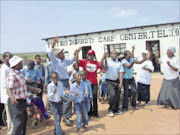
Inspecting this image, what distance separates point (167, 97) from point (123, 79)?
154 cm

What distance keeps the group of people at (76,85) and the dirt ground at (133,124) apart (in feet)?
0.78

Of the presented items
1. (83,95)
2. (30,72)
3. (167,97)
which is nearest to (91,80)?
(83,95)

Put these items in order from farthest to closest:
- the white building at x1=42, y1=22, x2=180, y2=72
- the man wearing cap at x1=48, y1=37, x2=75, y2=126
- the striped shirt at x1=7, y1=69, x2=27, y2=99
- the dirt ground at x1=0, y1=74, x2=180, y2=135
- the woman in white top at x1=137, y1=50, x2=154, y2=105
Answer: the white building at x1=42, y1=22, x2=180, y2=72, the woman in white top at x1=137, y1=50, x2=154, y2=105, the man wearing cap at x1=48, y1=37, x2=75, y2=126, the dirt ground at x1=0, y1=74, x2=180, y2=135, the striped shirt at x1=7, y1=69, x2=27, y2=99

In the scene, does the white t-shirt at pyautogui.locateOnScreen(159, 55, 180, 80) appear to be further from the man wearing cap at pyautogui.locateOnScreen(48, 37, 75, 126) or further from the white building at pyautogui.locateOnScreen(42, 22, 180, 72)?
the white building at pyautogui.locateOnScreen(42, 22, 180, 72)

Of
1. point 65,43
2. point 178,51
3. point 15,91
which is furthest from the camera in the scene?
point 65,43

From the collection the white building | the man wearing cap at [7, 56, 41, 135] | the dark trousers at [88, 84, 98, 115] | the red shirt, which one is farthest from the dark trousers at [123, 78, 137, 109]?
the white building

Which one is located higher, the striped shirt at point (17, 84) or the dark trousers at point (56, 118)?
the striped shirt at point (17, 84)

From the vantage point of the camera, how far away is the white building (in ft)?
46.2

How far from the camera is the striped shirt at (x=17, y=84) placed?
3570mm

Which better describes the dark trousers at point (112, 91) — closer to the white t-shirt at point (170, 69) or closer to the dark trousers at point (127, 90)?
the dark trousers at point (127, 90)

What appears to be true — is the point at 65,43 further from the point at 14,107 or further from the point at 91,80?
the point at 14,107

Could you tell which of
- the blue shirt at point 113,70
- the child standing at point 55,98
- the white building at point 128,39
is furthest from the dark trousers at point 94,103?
the white building at point 128,39

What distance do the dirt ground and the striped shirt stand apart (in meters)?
1.47

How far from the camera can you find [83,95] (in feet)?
15.4
